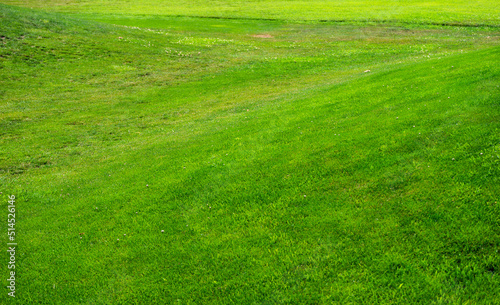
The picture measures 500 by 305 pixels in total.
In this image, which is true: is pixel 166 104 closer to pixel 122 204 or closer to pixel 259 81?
pixel 259 81

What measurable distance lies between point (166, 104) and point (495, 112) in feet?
79.4

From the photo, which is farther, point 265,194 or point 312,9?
point 312,9

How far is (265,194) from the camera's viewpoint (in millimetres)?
11250

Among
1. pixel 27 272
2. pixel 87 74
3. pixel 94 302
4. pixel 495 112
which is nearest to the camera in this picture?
pixel 94 302

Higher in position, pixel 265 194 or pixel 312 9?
pixel 312 9

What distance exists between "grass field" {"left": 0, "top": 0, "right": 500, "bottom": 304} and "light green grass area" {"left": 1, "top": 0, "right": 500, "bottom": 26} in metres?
51.9

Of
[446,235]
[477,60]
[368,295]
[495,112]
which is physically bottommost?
[368,295]

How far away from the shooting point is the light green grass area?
67188 millimetres

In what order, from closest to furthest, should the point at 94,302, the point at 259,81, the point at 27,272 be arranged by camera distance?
the point at 94,302 → the point at 27,272 → the point at 259,81

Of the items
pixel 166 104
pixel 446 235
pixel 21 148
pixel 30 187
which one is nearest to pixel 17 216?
pixel 30 187

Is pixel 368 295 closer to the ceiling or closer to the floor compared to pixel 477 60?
closer to the floor

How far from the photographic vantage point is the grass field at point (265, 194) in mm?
7770

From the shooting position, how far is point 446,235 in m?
7.85

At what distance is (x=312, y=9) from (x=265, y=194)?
85.8 metres
